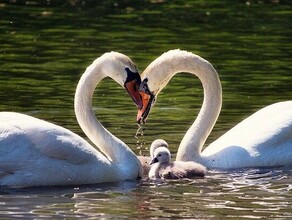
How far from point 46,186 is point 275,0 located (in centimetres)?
2282

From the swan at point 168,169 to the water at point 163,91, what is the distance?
0.42 ft

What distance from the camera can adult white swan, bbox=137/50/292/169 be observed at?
15.0 metres

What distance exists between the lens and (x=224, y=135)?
15.6 m

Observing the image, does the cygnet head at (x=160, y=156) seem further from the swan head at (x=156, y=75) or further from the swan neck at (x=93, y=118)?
the swan head at (x=156, y=75)

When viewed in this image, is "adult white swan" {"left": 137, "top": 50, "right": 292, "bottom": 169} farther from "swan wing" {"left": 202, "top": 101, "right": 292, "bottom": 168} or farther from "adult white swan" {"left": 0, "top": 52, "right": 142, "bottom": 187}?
"adult white swan" {"left": 0, "top": 52, "right": 142, "bottom": 187}

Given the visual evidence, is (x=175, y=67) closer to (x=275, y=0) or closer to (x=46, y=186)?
(x=46, y=186)

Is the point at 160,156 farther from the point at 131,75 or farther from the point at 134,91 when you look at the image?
the point at 131,75

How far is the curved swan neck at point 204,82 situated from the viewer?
15.2 metres

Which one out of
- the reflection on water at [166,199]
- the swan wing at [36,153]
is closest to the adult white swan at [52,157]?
the swan wing at [36,153]

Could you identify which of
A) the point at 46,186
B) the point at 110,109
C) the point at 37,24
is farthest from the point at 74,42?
the point at 46,186

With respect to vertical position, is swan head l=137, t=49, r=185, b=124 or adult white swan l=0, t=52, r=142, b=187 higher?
swan head l=137, t=49, r=185, b=124

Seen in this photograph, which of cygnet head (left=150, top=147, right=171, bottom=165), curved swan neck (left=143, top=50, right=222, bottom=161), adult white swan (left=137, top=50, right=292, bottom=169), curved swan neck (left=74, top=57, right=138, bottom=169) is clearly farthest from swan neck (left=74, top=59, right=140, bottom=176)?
curved swan neck (left=143, top=50, right=222, bottom=161)

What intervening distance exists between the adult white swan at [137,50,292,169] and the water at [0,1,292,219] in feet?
0.83

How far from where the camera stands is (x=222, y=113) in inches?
728
